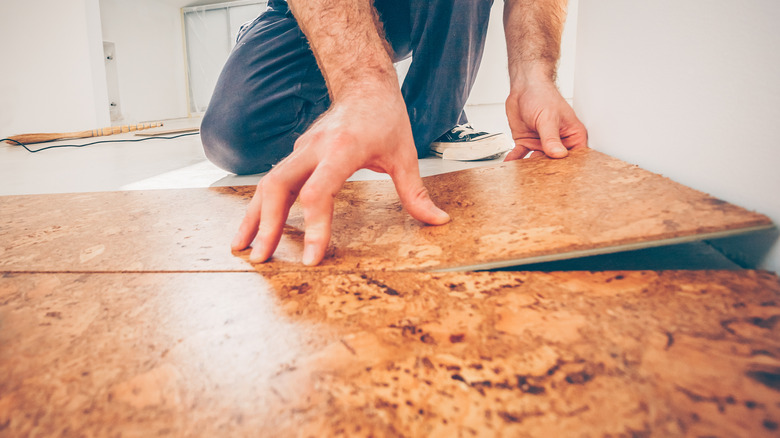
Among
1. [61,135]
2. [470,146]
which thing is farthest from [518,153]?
[61,135]

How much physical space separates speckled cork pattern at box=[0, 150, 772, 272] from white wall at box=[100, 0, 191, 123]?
6483 mm

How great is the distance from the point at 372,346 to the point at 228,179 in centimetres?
181

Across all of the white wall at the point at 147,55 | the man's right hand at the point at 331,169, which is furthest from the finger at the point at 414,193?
the white wall at the point at 147,55

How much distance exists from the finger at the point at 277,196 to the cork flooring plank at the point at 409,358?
0.11m

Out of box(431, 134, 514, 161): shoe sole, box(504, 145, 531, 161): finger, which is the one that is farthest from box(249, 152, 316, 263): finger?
box(431, 134, 514, 161): shoe sole

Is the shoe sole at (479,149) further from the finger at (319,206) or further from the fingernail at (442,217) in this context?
the finger at (319,206)

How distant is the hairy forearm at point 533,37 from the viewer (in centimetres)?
138

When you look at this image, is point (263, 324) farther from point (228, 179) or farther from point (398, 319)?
point (228, 179)

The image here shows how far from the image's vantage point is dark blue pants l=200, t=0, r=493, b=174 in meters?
1.88

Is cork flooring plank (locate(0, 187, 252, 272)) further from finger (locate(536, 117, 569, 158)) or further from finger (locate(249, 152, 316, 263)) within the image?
finger (locate(536, 117, 569, 158))

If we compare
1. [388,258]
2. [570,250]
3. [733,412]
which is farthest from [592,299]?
[388,258]

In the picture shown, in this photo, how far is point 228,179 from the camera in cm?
206

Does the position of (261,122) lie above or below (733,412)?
above

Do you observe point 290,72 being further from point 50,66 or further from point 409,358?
point 50,66
